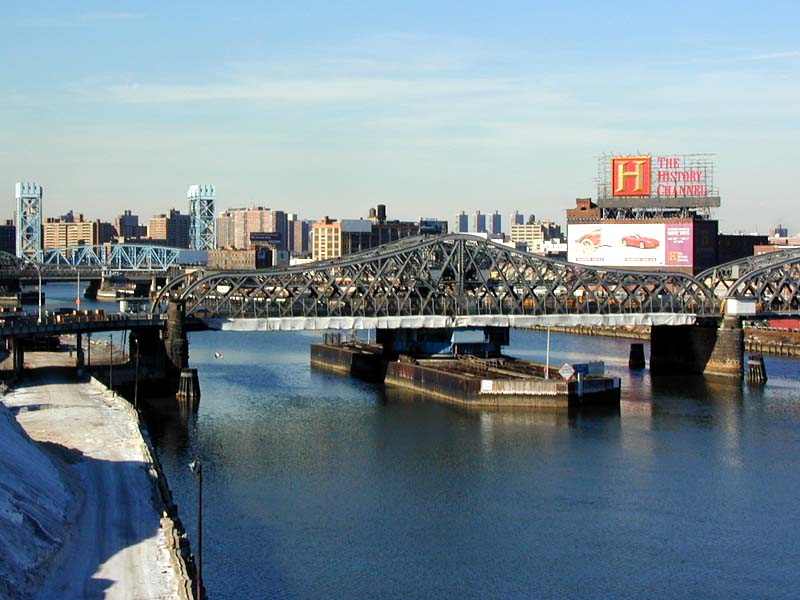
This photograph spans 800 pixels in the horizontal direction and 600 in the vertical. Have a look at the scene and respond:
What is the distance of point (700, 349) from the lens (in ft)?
403

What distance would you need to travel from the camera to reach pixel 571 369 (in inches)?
3853

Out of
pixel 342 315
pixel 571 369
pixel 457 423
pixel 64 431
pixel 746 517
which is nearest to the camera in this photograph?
pixel 746 517

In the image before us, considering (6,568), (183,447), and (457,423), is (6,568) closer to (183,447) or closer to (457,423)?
(183,447)

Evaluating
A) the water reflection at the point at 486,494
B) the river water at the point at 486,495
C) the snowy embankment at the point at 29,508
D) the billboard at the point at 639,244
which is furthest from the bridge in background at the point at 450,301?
the billboard at the point at 639,244

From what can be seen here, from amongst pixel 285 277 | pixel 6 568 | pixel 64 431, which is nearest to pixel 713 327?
pixel 285 277

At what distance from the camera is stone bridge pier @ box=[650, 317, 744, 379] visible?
392ft

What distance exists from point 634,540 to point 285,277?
6561 centimetres

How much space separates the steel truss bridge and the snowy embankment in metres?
49.7

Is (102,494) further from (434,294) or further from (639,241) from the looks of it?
(639,241)

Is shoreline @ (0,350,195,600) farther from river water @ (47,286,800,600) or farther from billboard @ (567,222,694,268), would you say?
billboard @ (567,222,694,268)

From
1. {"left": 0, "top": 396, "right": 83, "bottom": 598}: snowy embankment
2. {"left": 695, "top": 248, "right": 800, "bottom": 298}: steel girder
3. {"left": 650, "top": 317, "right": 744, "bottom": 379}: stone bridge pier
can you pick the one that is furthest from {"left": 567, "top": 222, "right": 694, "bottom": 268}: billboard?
{"left": 0, "top": 396, "right": 83, "bottom": 598}: snowy embankment

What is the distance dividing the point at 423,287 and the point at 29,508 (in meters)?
75.0

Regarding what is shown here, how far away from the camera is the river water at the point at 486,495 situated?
5138 centimetres

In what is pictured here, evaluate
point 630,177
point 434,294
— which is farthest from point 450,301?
point 630,177
